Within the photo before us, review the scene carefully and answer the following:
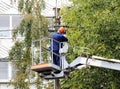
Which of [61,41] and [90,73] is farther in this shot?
[90,73]

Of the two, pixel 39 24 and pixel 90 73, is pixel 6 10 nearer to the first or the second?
pixel 39 24

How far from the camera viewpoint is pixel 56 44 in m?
21.6

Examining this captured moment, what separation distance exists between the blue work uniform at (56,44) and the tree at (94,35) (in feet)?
5.75

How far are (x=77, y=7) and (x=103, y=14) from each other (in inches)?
108

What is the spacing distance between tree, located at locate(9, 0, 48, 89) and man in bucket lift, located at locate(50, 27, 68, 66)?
7723 mm

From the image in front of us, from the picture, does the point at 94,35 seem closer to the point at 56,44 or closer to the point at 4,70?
the point at 56,44

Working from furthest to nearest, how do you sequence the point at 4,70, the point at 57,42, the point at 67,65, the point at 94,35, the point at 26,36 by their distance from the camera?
the point at 4,70, the point at 26,36, the point at 94,35, the point at 57,42, the point at 67,65

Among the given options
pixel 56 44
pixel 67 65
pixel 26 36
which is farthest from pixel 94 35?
pixel 26 36

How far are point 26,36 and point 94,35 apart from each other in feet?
19.7

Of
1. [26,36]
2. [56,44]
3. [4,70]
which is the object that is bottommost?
[4,70]

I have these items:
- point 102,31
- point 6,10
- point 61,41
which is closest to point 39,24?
point 102,31

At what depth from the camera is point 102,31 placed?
24.9 m

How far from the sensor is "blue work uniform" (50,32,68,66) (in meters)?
21.4

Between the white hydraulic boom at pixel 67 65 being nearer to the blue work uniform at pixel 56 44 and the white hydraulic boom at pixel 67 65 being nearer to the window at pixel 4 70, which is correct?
the blue work uniform at pixel 56 44
